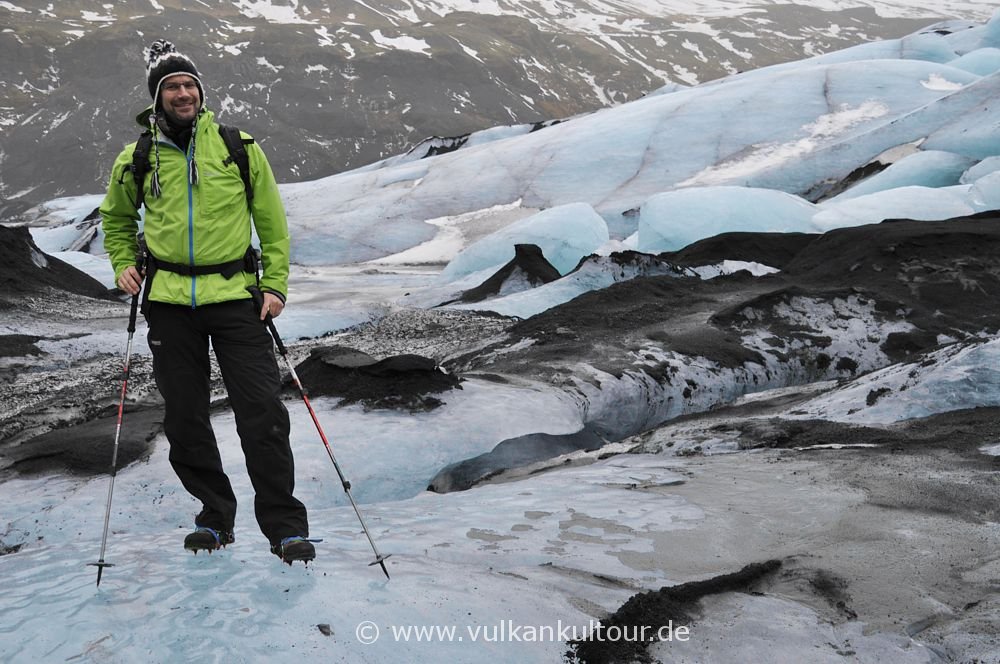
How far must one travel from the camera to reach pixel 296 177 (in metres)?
98.6

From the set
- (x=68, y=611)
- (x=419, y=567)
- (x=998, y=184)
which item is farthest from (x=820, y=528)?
(x=998, y=184)

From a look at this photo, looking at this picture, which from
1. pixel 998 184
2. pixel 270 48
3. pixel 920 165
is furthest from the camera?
pixel 270 48

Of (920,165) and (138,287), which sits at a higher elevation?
(138,287)

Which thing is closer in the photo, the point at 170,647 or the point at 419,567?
the point at 170,647

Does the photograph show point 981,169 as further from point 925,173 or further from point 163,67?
point 163,67

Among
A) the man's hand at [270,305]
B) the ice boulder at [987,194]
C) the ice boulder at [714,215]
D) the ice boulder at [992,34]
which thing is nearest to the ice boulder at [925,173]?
the ice boulder at [714,215]

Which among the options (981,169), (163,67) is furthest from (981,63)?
(163,67)

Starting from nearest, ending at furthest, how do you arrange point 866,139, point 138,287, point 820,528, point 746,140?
point 138,287
point 820,528
point 866,139
point 746,140

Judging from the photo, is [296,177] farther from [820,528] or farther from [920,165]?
[820,528]

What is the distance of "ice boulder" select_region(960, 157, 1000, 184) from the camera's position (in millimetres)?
18859

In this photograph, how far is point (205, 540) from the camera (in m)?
3.69

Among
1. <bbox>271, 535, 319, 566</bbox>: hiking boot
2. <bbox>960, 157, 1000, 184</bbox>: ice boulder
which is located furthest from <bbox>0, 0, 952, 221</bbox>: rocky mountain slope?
<bbox>271, 535, 319, 566</bbox>: hiking boot

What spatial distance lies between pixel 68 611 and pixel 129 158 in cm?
175

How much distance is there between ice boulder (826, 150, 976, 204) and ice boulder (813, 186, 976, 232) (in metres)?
3.64
